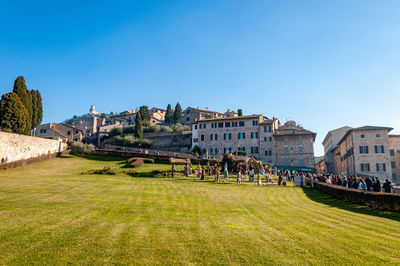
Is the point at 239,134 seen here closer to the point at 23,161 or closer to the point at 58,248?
the point at 23,161

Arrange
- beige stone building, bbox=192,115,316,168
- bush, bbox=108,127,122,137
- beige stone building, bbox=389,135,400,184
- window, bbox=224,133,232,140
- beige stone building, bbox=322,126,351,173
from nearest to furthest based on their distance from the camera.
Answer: beige stone building, bbox=192,115,316,168 → beige stone building, bbox=389,135,400,184 → window, bbox=224,133,232,140 → beige stone building, bbox=322,126,351,173 → bush, bbox=108,127,122,137

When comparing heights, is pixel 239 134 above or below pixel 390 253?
above

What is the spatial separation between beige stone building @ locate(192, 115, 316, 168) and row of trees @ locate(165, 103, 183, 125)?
26792mm

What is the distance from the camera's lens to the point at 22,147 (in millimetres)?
37594

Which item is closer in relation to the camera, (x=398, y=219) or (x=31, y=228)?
(x=31, y=228)

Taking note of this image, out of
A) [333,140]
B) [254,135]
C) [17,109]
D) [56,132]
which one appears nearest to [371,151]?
[254,135]

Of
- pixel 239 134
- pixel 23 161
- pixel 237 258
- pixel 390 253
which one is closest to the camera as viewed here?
pixel 237 258

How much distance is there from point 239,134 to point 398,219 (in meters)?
50.0

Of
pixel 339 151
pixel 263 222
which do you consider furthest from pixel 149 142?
pixel 263 222

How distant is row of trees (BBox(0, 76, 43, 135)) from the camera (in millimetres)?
42781

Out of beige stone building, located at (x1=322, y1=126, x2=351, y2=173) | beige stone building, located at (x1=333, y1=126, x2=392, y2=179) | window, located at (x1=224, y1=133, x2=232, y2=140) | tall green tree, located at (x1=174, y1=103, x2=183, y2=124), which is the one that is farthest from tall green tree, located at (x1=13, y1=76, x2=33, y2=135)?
beige stone building, located at (x1=322, y1=126, x2=351, y2=173)

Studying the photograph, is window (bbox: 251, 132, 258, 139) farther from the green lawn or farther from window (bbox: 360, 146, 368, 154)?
the green lawn

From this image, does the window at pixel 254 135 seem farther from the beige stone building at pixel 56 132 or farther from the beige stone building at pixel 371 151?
the beige stone building at pixel 56 132

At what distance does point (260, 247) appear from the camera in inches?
271
